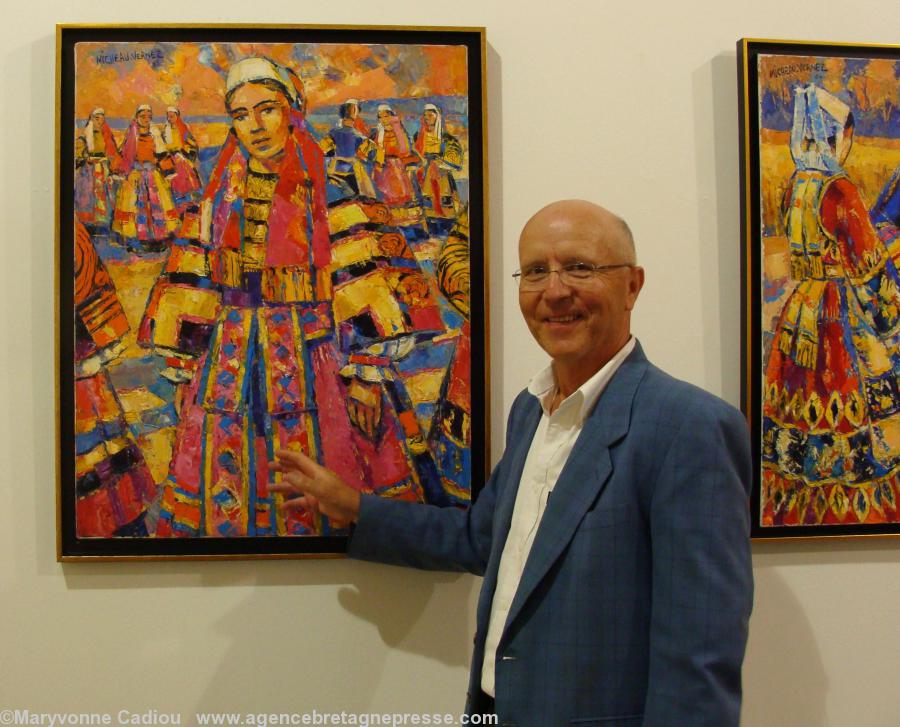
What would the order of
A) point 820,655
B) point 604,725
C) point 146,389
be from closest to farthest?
point 604,725 < point 146,389 < point 820,655

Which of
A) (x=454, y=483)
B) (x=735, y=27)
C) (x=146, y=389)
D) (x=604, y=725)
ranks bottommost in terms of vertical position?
(x=604, y=725)

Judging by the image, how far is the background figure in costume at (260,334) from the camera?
1372mm

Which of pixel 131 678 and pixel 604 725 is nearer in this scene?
pixel 604 725

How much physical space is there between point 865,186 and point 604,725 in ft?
3.70

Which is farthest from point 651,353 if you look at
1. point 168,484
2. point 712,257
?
point 168,484

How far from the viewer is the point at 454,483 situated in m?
1.40

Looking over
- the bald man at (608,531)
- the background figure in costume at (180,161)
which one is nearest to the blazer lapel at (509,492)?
the bald man at (608,531)

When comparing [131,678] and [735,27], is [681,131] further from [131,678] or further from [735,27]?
[131,678]

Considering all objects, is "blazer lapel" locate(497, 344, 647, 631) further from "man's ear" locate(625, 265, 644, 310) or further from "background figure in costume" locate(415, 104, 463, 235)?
"background figure in costume" locate(415, 104, 463, 235)

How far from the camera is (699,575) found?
926 mm

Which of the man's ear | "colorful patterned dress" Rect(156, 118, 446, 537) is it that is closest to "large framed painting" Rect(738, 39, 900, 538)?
the man's ear

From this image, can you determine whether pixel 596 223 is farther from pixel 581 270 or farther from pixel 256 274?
pixel 256 274

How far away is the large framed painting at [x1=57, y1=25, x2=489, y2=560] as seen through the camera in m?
1.36
